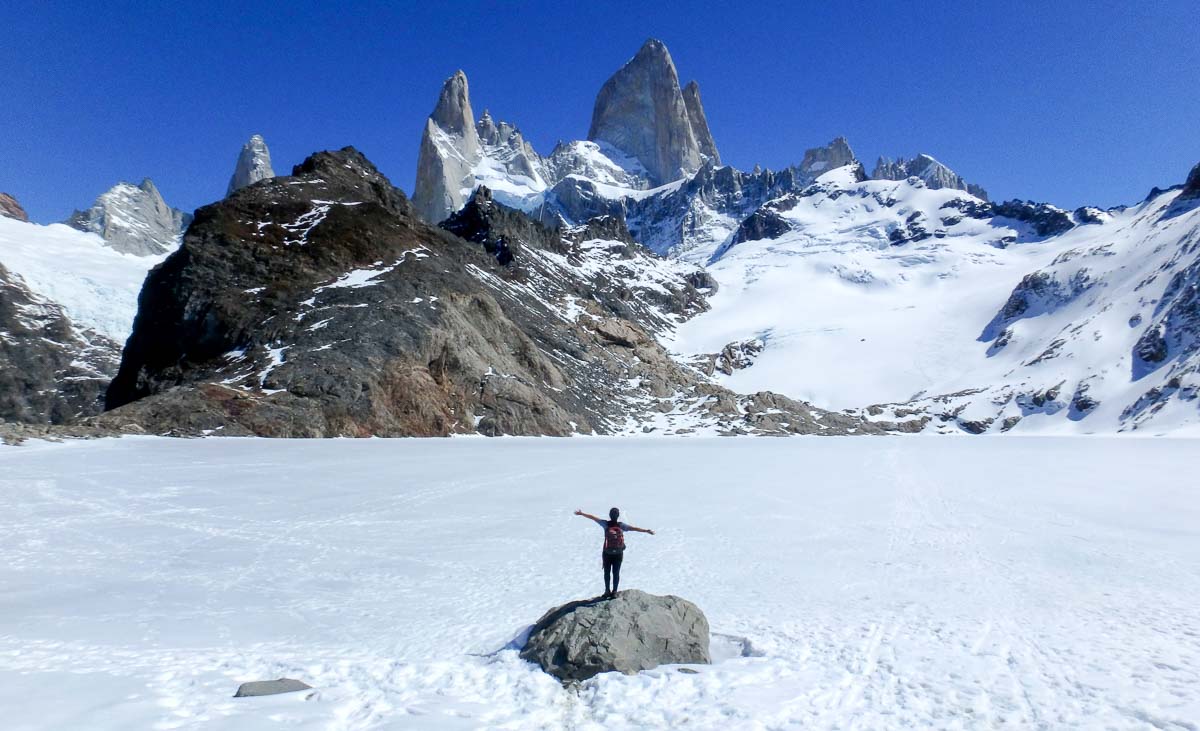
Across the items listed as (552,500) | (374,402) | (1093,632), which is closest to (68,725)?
(1093,632)

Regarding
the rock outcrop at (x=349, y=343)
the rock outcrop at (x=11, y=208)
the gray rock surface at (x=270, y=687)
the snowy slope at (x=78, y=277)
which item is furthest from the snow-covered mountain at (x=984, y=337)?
the rock outcrop at (x=11, y=208)

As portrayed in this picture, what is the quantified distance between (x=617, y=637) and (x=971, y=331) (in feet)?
530

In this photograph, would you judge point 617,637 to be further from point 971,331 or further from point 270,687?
point 971,331

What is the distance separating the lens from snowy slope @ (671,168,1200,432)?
104812 mm

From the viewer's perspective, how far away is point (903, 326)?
15875 centimetres

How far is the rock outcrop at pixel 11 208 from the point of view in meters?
177

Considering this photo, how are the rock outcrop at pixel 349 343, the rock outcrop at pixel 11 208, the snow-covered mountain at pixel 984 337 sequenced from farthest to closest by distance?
the rock outcrop at pixel 11 208 < the snow-covered mountain at pixel 984 337 < the rock outcrop at pixel 349 343

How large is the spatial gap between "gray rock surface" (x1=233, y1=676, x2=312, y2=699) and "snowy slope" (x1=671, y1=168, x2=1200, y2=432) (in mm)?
103620

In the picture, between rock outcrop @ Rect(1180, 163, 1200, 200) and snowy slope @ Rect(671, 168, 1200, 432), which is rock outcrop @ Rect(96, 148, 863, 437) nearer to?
snowy slope @ Rect(671, 168, 1200, 432)

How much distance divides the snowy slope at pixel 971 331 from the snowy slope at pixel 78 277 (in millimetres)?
108817

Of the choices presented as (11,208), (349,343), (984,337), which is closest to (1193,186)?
(984,337)

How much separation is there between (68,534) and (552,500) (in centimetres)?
1438

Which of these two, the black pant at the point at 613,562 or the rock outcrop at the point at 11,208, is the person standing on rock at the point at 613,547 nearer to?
the black pant at the point at 613,562

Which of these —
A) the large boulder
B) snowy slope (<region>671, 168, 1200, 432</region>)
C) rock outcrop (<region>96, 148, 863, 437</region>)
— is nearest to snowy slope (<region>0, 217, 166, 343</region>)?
rock outcrop (<region>96, 148, 863, 437</region>)
